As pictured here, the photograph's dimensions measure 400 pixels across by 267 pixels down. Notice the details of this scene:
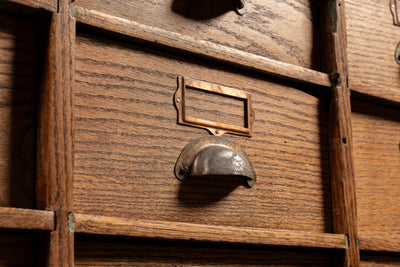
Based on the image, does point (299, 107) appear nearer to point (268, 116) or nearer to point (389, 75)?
point (268, 116)

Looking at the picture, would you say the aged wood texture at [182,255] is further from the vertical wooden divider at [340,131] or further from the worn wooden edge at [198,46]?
the worn wooden edge at [198,46]

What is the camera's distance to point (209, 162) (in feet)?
2.54

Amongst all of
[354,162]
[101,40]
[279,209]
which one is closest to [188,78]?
[101,40]

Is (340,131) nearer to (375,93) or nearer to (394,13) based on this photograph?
(375,93)

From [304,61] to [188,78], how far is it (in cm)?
26

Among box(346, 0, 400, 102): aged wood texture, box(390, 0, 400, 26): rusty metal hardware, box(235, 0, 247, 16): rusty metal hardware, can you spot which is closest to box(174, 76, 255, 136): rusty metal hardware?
box(235, 0, 247, 16): rusty metal hardware

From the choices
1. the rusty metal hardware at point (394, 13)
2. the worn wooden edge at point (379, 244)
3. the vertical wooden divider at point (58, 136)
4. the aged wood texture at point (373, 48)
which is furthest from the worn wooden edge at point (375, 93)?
the vertical wooden divider at point (58, 136)

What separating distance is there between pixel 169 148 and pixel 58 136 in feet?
0.57

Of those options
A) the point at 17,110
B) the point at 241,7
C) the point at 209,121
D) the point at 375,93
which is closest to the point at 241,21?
the point at 241,7

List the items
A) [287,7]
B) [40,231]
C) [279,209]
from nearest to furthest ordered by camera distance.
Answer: [40,231] < [279,209] < [287,7]

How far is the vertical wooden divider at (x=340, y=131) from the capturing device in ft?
3.05

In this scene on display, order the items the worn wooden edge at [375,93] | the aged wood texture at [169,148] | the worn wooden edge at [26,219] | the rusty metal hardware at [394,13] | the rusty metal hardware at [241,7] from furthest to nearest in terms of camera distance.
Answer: the rusty metal hardware at [394,13] → the worn wooden edge at [375,93] → the rusty metal hardware at [241,7] → the aged wood texture at [169,148] → the worn wooden edge at [26,219]

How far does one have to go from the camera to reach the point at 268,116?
0.90m

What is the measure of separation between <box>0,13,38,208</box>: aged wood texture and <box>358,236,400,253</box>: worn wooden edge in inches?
21.4
